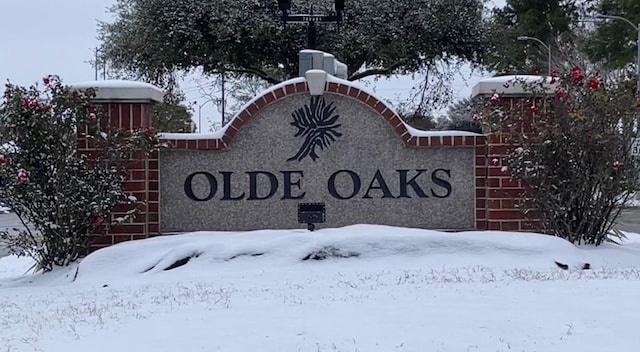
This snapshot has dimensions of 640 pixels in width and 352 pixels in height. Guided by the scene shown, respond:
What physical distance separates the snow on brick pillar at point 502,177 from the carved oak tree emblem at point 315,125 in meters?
2.05

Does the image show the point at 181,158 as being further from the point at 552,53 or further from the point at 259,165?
the point at 552,53

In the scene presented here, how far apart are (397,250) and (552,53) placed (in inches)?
1077

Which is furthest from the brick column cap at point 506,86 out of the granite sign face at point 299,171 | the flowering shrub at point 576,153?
the granite sign face at point 299,171

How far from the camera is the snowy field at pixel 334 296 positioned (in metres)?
5.61

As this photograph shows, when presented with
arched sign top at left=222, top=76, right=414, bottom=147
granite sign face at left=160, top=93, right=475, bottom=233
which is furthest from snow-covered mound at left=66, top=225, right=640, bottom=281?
arched sign top at left=222, top=76, right=414, bottom=147

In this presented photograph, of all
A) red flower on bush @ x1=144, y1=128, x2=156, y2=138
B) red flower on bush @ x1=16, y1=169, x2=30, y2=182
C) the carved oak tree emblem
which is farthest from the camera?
the carved oak tree emblem

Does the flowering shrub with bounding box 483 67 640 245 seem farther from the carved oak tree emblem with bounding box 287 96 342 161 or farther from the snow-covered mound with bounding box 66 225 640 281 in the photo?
the carved oak tree emblem with bounding box 287 96 342 161

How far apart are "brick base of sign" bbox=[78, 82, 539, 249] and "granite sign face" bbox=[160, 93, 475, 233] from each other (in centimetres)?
10

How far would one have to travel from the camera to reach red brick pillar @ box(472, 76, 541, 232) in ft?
38.0

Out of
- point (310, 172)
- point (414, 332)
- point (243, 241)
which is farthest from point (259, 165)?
point (414, 332)

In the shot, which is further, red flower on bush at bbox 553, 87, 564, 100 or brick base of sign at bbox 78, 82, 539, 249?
brick base of sign at bbox 78, 82, 539, 249

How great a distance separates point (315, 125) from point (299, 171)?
0.67 m

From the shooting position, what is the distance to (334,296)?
23.9 ft

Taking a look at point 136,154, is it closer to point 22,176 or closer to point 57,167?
point 57,167
